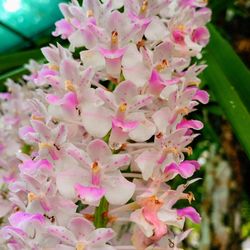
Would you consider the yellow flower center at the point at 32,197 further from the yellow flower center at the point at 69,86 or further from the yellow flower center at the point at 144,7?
the yellow flower center at the point at 144,7

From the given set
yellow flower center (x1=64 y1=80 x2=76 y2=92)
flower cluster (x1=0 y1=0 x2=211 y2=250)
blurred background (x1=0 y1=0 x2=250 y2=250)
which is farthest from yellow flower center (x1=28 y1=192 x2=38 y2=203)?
blurred background (x1=0 y1=0 x2=250 y2=250)

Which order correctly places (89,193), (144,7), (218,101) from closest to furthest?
(89,193) → (144,7) → (218,101)

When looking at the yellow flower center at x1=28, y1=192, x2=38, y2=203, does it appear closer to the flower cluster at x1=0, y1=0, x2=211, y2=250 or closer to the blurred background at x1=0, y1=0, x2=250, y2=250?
the flower cluster at x1=0, y1=0, x2=211, y2=250

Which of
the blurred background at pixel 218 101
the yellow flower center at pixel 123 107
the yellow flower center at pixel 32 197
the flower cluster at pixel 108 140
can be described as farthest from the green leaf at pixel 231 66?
the yellow flower center at pixel 32 197

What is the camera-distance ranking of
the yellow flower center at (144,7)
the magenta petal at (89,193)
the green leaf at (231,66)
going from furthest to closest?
the green leaf at (231,66) → the yellow flower center at (144,7) → the magenta petal at (89,193)

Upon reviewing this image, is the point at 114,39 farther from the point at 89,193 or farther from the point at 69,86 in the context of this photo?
the point at 89,193

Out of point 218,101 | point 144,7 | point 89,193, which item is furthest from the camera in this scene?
point 218,101

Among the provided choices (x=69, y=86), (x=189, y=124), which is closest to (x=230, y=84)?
(x=189, y=124)
